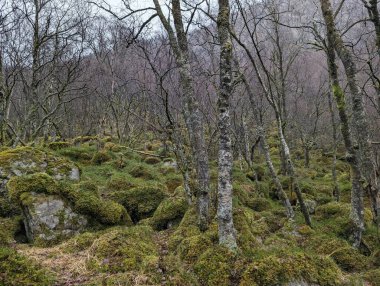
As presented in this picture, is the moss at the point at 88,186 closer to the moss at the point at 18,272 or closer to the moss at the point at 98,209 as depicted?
the moss at the point at 98,209

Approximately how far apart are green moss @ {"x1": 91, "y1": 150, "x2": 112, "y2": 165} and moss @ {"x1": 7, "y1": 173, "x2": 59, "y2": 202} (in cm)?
899

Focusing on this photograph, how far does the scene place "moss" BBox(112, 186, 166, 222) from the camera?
853 centimetres

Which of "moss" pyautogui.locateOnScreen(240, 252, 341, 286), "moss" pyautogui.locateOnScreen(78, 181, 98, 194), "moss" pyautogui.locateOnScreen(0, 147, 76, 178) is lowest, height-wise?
"moss" pyautogui.locateOnScreen(240, 252, 341, 286)

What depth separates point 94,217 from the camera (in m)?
7.17

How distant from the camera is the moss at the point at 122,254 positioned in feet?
15.5

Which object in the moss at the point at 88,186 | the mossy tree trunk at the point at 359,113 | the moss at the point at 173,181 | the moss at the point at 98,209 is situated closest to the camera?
the mossy tree trunk at the point at 359,113

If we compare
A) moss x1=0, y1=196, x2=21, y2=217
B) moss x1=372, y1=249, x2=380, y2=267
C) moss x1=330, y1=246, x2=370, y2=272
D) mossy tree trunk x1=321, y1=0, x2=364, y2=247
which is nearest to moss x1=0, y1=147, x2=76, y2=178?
moss x1=0, y1=196, x2=21, y2=217

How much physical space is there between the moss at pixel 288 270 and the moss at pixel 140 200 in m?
4.29

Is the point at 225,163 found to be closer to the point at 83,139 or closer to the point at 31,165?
the point at 31,165

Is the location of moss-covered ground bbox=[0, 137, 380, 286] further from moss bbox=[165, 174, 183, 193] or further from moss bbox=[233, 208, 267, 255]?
moss bbox=[165, 174, 183, 193]

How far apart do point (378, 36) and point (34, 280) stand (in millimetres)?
6815

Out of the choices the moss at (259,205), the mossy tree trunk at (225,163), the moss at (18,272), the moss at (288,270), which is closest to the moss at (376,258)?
the moss at (288,270)

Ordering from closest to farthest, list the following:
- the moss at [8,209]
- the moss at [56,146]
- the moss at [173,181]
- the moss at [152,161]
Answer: the moss at [8,209], the moss at [173,181], the moss at [56,146], the moss at [152,161]

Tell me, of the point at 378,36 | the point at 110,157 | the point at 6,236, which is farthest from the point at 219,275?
the point at 110,157
